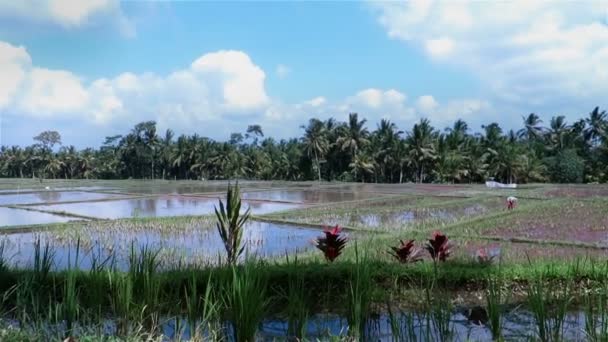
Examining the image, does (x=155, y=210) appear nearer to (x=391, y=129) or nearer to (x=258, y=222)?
(x=258, y=222)

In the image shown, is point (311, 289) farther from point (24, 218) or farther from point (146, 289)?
point (24, 218)

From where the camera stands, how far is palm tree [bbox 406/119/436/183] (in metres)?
38.5

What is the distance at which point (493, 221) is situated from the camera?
1355 centimetres

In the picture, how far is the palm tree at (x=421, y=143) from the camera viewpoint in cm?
3853

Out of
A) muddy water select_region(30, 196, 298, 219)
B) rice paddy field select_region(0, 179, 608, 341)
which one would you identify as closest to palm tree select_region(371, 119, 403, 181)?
muddy water select_region(30, 196, 298, 219)

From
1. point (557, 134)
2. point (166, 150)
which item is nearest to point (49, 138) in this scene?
point (166, 150)

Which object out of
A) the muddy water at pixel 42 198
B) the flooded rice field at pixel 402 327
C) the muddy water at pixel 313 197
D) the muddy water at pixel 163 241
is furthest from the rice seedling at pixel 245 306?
the muddy water at pixel 42 198

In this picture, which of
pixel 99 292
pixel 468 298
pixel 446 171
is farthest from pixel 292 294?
pixel 446 171

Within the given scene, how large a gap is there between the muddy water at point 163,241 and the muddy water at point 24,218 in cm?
290

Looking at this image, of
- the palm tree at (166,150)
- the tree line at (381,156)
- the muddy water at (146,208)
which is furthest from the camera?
the palm tree at (166,150)

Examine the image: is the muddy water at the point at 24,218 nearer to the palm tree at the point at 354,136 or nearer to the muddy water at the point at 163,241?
the muddy water at the point at 163,241

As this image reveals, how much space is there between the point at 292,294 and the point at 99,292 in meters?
1.63

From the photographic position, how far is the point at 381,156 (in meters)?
41.9

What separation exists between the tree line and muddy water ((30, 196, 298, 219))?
831 centimetres
